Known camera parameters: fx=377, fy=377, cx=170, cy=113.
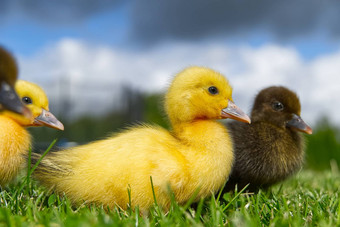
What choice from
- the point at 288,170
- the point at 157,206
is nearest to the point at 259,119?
the point at 288,170

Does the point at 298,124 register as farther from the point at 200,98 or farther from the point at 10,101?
the point at 10,101

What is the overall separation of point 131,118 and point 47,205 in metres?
10.8

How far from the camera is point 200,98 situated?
250 cm

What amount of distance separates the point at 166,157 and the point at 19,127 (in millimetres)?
1070

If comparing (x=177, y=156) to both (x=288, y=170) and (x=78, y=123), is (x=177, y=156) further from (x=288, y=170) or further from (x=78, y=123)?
(x=78, y=123)

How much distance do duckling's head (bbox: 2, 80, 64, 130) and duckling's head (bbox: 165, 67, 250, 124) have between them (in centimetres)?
81

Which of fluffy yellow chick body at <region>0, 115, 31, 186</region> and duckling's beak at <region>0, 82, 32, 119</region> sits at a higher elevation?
duckling's beak at <region>0, 82, 32, 119</region>

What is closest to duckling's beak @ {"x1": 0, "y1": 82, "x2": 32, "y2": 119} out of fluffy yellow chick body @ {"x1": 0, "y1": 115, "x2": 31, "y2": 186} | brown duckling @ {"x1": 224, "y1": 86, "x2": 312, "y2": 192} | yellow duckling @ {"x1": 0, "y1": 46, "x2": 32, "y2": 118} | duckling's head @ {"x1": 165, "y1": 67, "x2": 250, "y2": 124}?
yellow duckling @ {"x1": 0, "y1": 46, "x2": 32, "y2": 118}

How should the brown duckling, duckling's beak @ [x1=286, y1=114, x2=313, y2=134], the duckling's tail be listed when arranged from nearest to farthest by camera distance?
the duckling's tail → the brown duckling → duckling's beak @ [x1=286, y1=114, x2=313, y2=134]

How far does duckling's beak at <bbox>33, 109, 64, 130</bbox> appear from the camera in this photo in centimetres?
259

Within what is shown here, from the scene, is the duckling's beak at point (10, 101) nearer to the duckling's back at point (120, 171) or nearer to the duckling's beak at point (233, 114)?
the duckling's back at point (120, 171)

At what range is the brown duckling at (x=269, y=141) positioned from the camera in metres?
2.88

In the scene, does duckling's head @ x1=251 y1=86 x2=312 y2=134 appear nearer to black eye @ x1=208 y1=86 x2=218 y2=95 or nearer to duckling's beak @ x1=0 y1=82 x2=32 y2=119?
black eye @ x1=208 y1=86 x2=218 y2=95

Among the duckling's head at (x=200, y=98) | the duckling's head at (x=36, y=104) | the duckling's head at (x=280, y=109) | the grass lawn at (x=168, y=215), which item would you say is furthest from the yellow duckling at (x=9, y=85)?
the duckling's head at (x=280, y=109)
